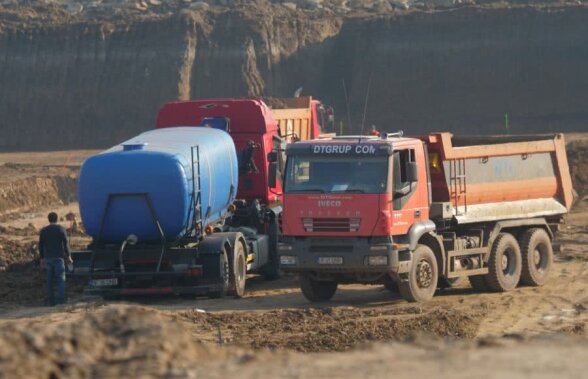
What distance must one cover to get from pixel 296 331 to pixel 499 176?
5.64 meters

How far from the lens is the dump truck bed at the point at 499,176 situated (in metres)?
21.1

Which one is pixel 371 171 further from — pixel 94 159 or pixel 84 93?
pixel 84 93

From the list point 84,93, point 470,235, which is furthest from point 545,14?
point 470,235

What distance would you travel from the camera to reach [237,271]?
71.8 ft

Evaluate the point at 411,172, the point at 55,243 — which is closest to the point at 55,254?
the point at 55,243

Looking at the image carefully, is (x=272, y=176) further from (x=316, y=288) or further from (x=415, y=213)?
(x=415, y=213)

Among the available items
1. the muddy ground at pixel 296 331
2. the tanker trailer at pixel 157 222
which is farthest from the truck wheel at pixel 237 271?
the muddy ground at pixel 296 331

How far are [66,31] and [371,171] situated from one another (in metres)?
44.8

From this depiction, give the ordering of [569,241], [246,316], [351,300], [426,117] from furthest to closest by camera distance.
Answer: [426,117] → [569,241] → [351,300] → [246,316]

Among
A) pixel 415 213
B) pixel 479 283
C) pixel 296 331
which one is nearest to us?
pixel 296 331

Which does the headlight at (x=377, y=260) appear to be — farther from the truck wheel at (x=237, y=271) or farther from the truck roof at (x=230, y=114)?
the truck roof at (x=230, y=114)

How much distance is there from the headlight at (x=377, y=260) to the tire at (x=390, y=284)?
2.64 ft

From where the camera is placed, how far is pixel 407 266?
20.1 metres

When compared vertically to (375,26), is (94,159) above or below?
below
